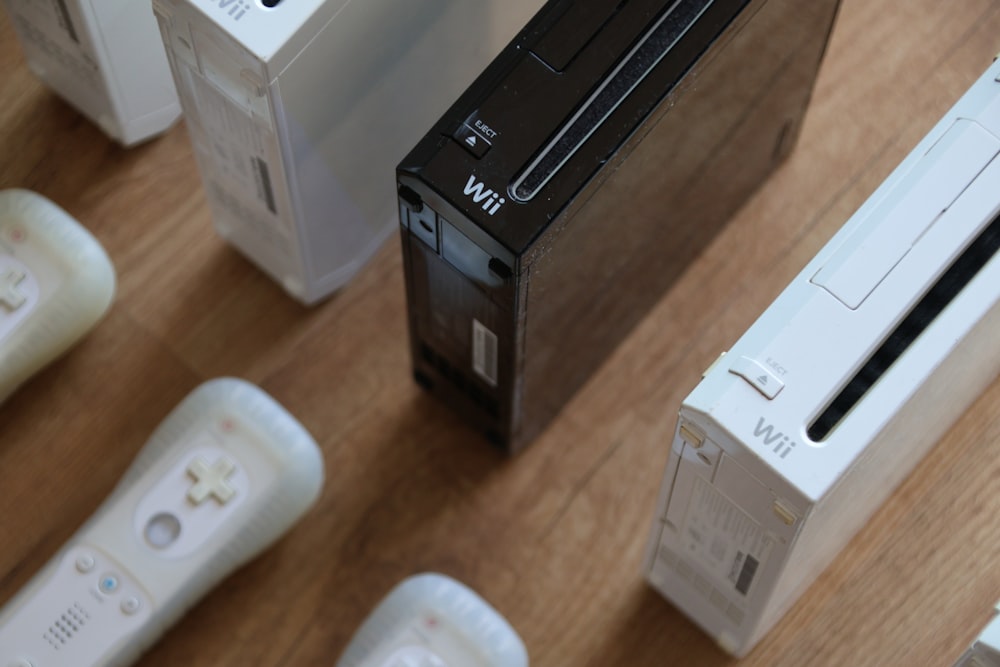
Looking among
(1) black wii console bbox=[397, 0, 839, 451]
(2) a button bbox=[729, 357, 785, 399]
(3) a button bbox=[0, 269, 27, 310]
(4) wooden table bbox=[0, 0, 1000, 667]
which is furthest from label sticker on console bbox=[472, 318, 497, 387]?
(3) a button bbox=[0, 269, 27, 310]

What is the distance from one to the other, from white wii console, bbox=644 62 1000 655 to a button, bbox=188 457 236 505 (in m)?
0.32

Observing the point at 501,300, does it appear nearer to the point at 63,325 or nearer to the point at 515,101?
the point at 515,101

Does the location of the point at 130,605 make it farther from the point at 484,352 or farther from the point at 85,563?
the point at 484,352

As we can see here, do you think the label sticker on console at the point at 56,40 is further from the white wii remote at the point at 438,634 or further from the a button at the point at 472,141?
the white wii remote at the point at 438,634

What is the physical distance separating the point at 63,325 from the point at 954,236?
64 cm

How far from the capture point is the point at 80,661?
1.01 meters

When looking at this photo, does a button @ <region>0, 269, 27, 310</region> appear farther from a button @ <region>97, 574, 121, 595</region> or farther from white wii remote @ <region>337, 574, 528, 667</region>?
white wii remote @ <region>337, 574, 528, 667</region>

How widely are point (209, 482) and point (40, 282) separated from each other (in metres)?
0.20

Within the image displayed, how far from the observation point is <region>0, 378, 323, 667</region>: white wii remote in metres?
1.02

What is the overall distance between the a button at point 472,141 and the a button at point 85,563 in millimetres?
393

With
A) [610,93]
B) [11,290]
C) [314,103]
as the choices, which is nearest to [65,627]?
[11,290]

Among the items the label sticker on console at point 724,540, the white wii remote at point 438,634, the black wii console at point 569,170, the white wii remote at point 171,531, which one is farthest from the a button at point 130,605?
the label sticker on console at point 724,540

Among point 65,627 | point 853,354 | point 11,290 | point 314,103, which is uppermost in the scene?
point 853,354

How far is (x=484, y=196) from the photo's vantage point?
90 cm
